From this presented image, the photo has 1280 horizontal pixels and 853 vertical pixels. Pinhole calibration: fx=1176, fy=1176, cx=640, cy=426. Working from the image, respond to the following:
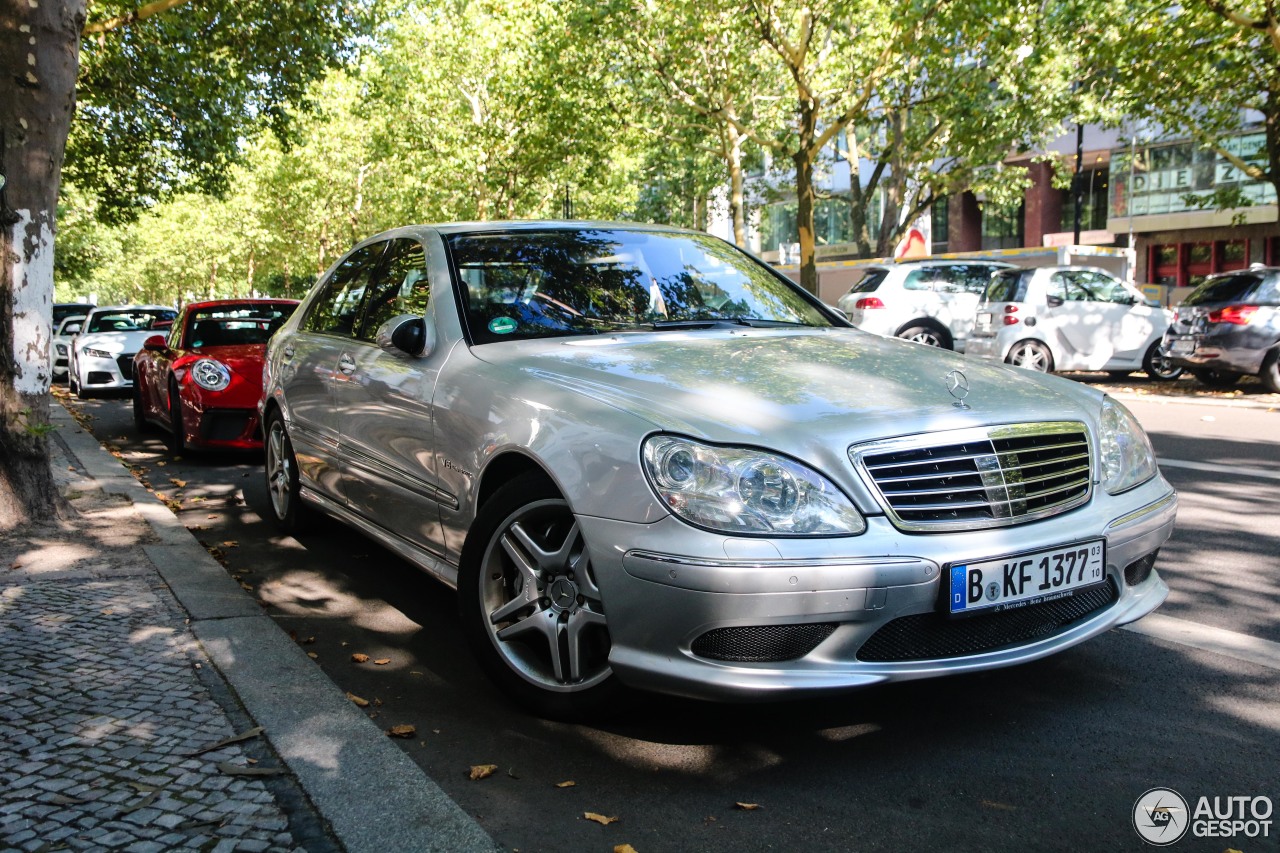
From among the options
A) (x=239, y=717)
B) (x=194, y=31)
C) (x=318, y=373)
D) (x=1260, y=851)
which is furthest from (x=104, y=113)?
(x=1260, y=851)

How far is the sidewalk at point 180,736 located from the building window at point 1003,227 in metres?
43.0

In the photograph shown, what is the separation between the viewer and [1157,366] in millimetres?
16625

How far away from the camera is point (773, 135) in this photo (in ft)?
115

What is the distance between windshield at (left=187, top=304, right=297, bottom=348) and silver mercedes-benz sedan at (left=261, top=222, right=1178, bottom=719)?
618 cm

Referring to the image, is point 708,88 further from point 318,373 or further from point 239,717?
point 239,717

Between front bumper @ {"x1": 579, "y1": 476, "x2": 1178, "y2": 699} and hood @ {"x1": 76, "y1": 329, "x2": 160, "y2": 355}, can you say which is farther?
hood @ {"x1": 76, "y1": 329, "x2": 160, "y2": 355}

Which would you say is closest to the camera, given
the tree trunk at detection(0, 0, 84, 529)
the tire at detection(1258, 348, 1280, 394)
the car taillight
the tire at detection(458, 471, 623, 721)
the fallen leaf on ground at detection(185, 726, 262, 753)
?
the fallen leaf on ground at detection(185, 726, 262, 753)

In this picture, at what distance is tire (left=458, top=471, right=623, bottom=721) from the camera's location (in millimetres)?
3412

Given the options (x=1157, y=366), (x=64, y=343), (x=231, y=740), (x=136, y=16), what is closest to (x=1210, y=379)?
(x=1157, y=366)

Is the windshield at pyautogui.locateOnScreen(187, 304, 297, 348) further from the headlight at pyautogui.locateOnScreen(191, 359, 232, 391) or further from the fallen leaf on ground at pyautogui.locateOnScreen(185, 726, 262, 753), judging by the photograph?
the fallen leaf on ground at pyautogui.locateOnScreen(185, 726, 262, 753)

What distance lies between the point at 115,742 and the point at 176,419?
7.31 m

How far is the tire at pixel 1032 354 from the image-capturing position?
1645cm

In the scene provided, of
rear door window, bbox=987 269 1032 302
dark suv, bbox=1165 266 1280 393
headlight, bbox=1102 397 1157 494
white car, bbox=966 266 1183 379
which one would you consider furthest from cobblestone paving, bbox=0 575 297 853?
rear door window, bbox=987 269 1032 302

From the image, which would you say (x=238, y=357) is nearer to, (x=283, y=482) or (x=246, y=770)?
(x=283, y=482)
